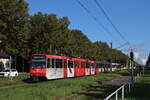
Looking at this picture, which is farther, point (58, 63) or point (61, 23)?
point (61, 23)

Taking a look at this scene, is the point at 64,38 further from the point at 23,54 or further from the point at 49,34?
the point at 23,54

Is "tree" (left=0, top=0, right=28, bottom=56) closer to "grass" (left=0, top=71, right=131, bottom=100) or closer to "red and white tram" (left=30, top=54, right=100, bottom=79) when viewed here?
"red and white tram" (left=30, top=54, right=100, bottom=79)

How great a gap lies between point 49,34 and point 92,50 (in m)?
36.2

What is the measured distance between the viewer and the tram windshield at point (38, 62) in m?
36.0

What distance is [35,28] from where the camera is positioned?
256 feet

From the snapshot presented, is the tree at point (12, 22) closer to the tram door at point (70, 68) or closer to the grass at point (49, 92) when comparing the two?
the tram door at point (70, 68)

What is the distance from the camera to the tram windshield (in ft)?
118

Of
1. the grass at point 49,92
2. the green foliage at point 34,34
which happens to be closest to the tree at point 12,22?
the green foliage at point 34,34

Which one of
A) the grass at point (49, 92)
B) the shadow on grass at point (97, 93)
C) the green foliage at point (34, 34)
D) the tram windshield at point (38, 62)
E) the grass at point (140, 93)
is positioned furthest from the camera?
the green foliage at point (34, 34)

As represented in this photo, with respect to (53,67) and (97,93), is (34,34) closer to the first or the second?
(53,67)

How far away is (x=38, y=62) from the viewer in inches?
1428

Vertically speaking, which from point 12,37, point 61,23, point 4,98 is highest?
point 61,23

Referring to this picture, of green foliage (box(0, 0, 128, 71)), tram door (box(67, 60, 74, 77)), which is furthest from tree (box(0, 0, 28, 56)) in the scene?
tram door (box(67, 60, 74, 77))

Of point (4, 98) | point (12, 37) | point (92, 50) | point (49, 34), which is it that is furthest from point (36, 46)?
point (4, 98)
